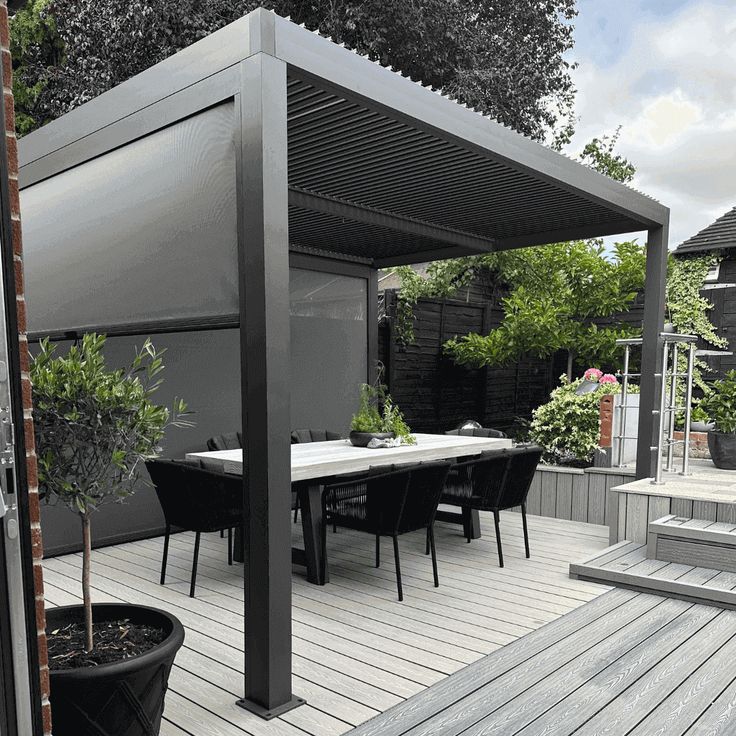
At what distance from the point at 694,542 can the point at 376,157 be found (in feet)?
10.1

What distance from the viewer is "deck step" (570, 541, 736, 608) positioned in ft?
12.6

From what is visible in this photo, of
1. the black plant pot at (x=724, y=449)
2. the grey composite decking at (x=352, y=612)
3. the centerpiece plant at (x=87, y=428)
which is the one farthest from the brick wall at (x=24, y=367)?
the black plant pot at (x=724, y=449)

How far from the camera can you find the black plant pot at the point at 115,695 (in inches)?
78.3

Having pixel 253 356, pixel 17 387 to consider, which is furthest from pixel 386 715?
pixel 17 387

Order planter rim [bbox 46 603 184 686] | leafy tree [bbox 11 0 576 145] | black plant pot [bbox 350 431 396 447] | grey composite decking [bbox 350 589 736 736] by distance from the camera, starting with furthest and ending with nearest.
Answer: leafy tree [bbox 11 0 576 145], black plant pot [bbox 350 431 396 447], grey composite decking [bbox 350 589 736 736], planter rim [bbox 46 603 184 686]

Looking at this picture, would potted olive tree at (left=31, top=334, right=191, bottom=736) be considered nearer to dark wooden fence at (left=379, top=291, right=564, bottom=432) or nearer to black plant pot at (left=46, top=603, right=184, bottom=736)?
black plant pot at (left=46, top=603, right=184, bottom=736)

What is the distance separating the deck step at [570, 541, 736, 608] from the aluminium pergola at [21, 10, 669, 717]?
4.61ft

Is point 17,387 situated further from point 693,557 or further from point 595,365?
point 595,365

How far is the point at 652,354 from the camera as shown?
5711 mm

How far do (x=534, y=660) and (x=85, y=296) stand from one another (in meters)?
2.85

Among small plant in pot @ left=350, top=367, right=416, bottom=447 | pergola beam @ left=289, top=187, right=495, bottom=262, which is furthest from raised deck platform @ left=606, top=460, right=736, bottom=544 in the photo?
pergola beam @ left=289, top=187, right=495, bottom=262

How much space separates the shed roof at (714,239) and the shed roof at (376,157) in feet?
10.4

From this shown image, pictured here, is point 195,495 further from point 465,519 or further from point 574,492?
point 574,492

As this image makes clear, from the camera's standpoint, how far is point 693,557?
433 cm
